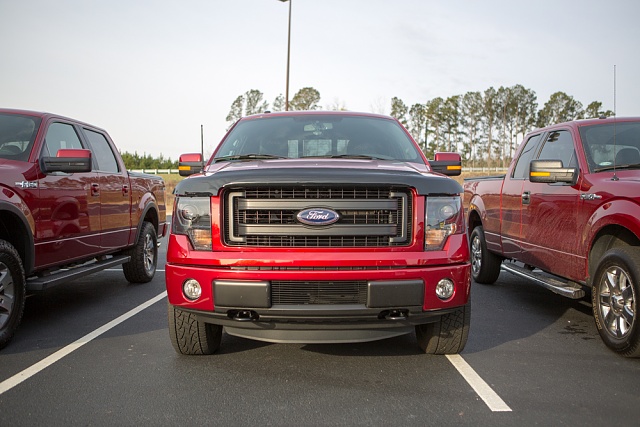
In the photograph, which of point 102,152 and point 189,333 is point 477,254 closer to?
point 189,333

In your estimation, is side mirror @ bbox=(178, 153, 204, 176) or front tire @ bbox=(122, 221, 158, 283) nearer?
side mirror @ bbox=(178, 153, 204, 176)

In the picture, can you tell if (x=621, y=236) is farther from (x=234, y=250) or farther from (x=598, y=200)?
(x=234, y=250)

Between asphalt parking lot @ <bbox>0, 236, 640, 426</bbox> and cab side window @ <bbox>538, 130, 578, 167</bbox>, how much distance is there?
1600 mm

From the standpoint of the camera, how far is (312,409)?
10.4 feet

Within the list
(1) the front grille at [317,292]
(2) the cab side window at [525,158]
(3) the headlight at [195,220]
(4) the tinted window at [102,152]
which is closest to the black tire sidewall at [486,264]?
(2) the cab side window at [525,158]

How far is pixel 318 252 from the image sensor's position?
353 centimetres

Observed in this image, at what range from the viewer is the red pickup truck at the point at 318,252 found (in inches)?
137

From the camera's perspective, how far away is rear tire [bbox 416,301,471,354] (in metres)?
3.93

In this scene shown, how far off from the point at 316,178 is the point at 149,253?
16.1 ft

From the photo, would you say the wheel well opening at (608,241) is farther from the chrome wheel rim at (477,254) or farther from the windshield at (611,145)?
the chrome wheel rim at (477,254)

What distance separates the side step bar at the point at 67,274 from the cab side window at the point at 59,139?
3.83 ft

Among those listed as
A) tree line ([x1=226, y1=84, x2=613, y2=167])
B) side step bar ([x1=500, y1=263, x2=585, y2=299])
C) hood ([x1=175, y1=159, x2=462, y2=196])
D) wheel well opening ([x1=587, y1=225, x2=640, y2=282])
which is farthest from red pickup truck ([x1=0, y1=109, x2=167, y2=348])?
tree line ([x1=226, y1=84, x2=613, y2=167])

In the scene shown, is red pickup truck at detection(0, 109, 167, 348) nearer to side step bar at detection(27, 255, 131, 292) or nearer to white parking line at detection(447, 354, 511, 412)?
side step bar at detection(27, 255, 131, 292)

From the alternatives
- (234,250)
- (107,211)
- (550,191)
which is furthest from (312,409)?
(107,211)
